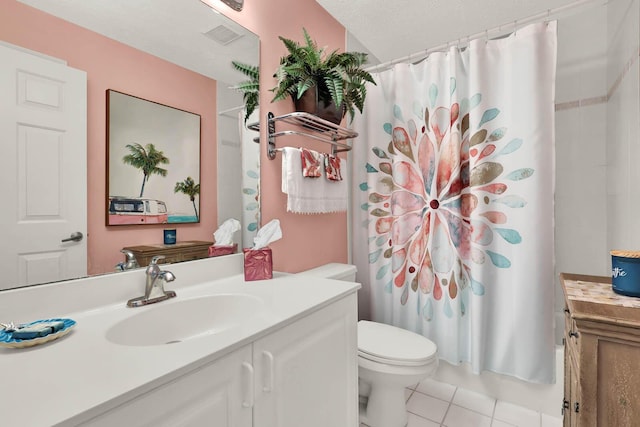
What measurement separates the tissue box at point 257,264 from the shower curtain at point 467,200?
0.93m

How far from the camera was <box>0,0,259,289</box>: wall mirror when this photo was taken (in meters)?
0.96

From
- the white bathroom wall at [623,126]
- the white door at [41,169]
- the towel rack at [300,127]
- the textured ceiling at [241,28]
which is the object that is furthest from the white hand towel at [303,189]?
the white bathroom wall at [623,126]

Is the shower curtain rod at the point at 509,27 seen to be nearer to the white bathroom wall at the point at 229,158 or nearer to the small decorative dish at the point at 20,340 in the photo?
the white bathroom wall at the point at 229,158

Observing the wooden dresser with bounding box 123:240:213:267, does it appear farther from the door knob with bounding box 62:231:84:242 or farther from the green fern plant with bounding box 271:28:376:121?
the green fern plant with bounding box 271:28:376:121

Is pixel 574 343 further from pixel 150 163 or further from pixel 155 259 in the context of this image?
pixel 150 163

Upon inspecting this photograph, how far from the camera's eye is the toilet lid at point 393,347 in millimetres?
1375

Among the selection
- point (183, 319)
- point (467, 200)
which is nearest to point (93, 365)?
point (183, 319)

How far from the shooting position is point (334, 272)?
1.69 metres

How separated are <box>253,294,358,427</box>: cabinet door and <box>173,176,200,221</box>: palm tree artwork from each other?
0.65 m

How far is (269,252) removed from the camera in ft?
4.40

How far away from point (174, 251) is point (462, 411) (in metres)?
1.72

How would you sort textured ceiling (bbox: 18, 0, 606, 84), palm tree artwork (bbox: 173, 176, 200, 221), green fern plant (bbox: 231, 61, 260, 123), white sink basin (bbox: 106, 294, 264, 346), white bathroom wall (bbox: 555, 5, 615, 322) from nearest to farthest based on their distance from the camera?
white sink basin (bbox: 106, 294, 264, 346)
textured ceiling (bbox: 18, 0, 606, 84)
palm tree artwork (bbox: 173, 176, 200, 221)
green fern plant (bbox: 231, 61, 260, 123)
white bathroom wall (bbox: 555, 5, 615, 322)

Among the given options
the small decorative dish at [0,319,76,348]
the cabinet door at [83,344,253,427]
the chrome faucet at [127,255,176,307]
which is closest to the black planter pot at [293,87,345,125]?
the chrome faucet at [127,255,176,307]

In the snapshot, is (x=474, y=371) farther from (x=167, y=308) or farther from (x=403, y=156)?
(x=167, y=308)
